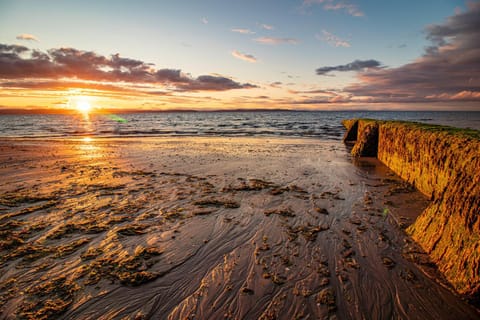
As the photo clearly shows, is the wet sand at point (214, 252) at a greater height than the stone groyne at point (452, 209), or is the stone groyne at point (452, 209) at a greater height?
the stone groyne at point (452, 209)

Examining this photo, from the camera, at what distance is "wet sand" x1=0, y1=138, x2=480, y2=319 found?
10.6 feet

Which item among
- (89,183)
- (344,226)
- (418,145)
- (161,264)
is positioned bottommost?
(89,183)

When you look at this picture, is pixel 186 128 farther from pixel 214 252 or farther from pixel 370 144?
pixel 214 252

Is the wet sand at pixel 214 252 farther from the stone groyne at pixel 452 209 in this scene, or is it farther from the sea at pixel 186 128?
the sea at pixel 186 128

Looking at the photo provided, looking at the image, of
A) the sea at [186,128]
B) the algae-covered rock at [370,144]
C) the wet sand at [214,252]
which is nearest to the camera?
the wet sand at [214,252]

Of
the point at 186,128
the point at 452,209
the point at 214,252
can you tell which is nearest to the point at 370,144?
the point at 452,209

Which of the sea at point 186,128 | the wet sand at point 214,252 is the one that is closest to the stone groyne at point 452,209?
the wet sand at point 214,252

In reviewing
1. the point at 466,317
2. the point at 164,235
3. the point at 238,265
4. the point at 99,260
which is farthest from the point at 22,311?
the point at 466,317

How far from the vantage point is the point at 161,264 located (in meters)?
4.12

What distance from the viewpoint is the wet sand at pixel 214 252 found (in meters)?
3.24

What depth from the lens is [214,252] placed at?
14.8 ft

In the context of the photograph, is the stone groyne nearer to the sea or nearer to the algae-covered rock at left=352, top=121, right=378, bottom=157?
the algae-covered rock at left=352, top=121, right=378, bottom=157

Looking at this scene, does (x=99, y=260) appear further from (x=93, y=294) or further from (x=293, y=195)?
(x=293, y=195)

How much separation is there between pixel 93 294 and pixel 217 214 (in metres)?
3.13
